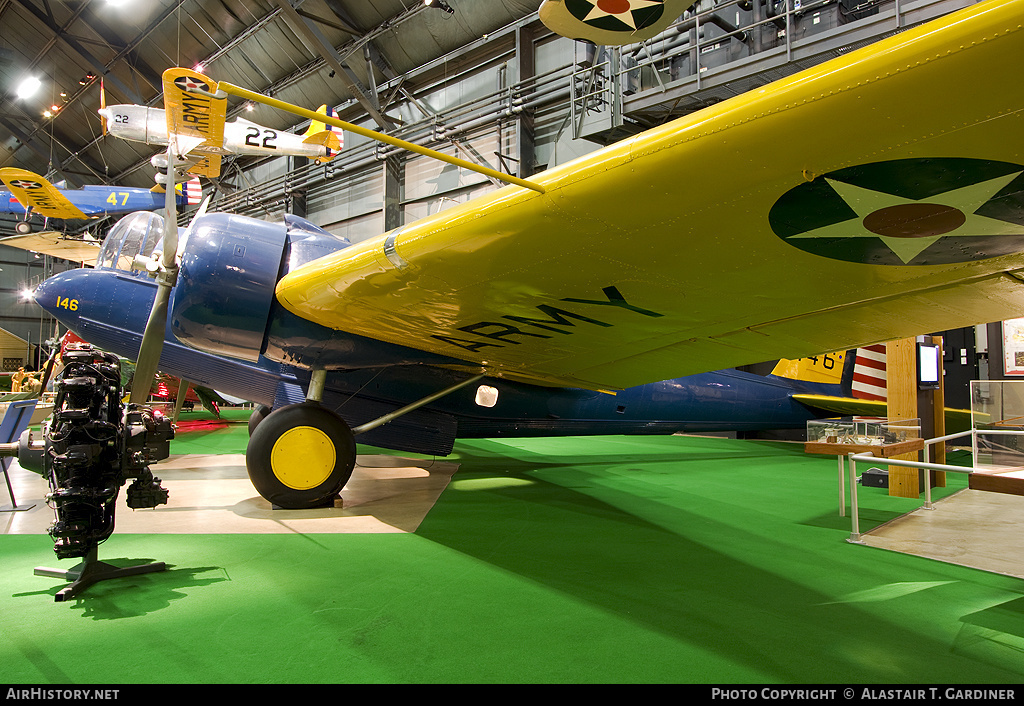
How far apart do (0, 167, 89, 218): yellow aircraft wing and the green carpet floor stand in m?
14.7

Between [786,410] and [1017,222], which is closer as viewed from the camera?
[1017,222]

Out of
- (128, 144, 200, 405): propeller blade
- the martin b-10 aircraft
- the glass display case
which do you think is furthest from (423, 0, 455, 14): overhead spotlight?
the glass display case

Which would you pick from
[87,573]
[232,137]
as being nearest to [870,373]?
[87,573]

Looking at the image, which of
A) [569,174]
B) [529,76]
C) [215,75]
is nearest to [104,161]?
[215,75]

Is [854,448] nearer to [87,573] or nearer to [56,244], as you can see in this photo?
[87,573]

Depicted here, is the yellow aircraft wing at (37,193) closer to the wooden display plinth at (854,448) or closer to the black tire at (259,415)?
the black tire at (259,415)

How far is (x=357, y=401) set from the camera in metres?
5.73

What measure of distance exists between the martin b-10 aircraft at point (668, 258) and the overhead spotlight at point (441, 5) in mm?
7733

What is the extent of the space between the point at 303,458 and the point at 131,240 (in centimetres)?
316

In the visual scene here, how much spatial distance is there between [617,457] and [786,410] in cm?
254

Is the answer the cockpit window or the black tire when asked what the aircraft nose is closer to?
the cockpit window

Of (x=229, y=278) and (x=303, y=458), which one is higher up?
(x=229, y=278)

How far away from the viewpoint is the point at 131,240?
547cm

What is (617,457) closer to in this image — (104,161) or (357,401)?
(357,401)
